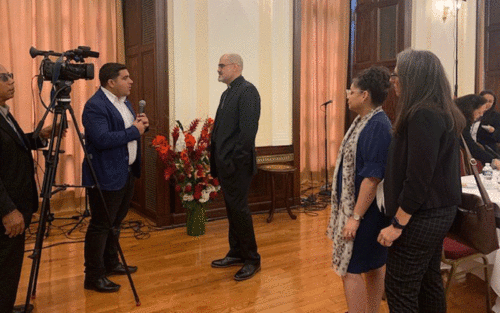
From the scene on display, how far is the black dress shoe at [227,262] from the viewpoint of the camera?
11.2 ft

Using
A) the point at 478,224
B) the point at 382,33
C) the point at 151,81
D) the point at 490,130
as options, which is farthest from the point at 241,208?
the point at 382,33

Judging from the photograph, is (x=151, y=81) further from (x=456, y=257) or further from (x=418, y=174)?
(x=418, y=174)

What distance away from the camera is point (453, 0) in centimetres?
668

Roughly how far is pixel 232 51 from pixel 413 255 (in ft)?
11.9

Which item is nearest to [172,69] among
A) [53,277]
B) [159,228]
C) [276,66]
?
[276,66]

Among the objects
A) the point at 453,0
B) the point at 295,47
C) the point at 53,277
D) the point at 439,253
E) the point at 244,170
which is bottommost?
the point at 53,277

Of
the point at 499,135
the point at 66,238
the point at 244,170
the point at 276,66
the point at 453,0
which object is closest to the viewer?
the point at 244,170

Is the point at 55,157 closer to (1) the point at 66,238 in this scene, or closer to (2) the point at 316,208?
(1) the point at 66,238

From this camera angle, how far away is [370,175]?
1887mm

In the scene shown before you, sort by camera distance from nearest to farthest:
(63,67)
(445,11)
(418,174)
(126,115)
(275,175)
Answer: (418,174), (63,67), (126,115), (275,175), (445,11)

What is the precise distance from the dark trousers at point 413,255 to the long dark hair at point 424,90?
13.5 inches

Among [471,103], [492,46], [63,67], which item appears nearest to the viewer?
[63,67]

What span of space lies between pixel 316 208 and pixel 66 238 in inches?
110

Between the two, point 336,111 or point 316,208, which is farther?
point 336,111
